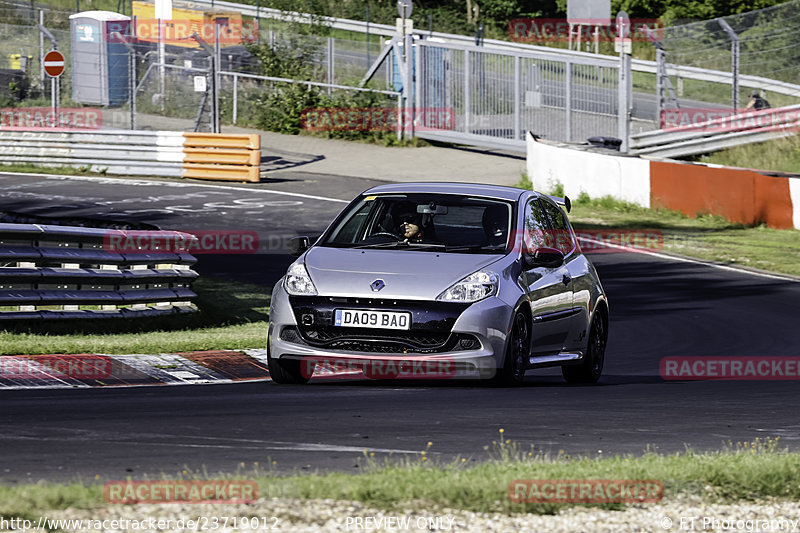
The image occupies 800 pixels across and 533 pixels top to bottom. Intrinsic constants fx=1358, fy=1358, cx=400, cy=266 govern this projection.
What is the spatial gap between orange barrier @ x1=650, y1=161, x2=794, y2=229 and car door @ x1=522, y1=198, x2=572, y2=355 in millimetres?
13749

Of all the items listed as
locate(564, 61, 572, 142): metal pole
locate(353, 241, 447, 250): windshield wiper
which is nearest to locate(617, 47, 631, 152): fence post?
locate(564, 61, 572, 142): metal pole

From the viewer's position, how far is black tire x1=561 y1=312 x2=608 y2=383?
11.2 m

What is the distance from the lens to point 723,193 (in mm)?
24734

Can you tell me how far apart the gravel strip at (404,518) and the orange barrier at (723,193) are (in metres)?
18.7

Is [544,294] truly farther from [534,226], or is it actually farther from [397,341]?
[397,341]

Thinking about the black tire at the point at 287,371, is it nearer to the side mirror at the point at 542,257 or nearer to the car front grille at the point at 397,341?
the car front grille at the point at 397,341

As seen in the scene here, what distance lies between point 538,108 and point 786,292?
16783 millimetres

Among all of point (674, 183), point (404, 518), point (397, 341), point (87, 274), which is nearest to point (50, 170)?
point (674, 183)

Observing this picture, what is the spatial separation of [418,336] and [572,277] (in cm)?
205

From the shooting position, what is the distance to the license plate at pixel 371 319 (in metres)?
9.29

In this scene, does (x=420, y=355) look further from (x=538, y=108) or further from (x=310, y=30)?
(x=310, y=30)

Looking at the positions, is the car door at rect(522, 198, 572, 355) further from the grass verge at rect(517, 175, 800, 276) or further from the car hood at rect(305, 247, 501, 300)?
the grass verge at rect(517, 175, 800, 276)

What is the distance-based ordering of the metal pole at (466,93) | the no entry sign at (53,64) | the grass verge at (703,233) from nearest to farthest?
the grass verge at (703,233) < the no entry sign at (53,64) < the metal pole at (466,93)

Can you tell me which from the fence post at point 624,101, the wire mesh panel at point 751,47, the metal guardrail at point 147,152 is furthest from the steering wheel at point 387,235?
the wire mesh panel at point 751,47
